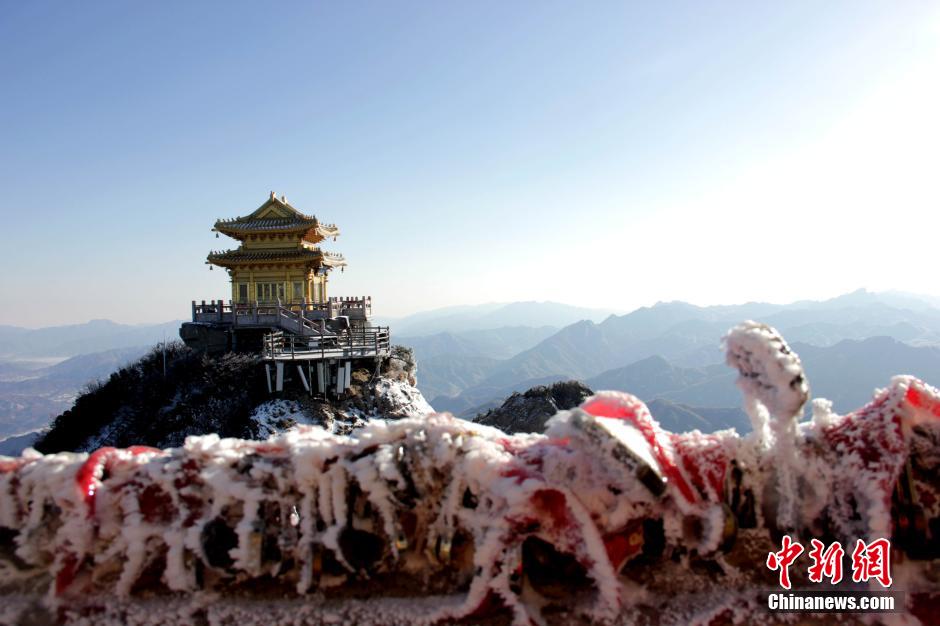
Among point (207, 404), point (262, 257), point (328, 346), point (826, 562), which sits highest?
point (262, 257)

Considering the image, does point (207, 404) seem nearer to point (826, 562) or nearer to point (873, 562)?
point (826, 562)

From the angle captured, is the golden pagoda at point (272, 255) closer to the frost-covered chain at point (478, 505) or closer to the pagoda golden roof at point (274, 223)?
the pagoda golden roof at point (274, 223)

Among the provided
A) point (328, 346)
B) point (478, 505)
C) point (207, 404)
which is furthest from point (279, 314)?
point (478, 505)

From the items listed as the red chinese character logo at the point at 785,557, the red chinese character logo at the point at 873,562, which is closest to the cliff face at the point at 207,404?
the red chinese character logo at the point at 785,557

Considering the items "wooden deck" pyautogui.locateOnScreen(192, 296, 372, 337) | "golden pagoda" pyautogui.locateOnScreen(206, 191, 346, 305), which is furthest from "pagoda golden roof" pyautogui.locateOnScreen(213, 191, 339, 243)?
"wooden deck" pyautogui.locateOnScreen(192, 296, 372, 337)

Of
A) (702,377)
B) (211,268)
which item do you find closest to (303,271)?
(211,268)

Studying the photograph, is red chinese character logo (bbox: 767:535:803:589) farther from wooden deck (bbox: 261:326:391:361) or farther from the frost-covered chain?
wooden deck (bbox: 261:326:391:361)
